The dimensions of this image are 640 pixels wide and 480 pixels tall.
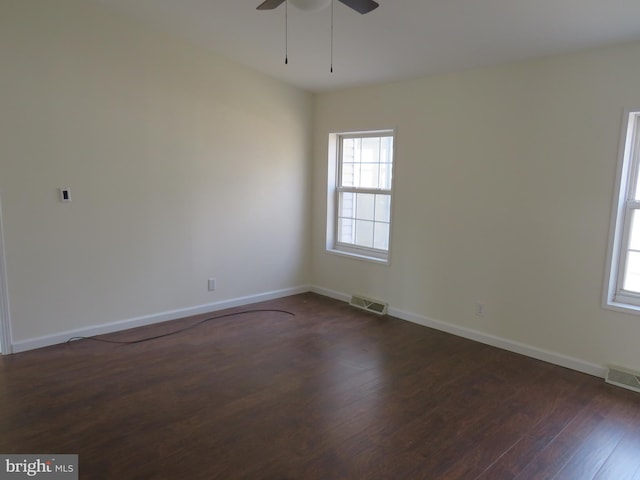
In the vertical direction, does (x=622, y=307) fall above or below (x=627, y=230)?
below

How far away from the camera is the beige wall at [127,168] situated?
339cm

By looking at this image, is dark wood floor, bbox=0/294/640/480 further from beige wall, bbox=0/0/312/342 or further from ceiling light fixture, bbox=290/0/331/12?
ceiling light fixture, bbox=290/0/331/12

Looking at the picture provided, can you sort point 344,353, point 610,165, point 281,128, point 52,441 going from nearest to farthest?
1. point 52,441
2. point 610,165
3. point 344,353
4. point 281,128

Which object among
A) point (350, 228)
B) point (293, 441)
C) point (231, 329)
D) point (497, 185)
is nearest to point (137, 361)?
point (231, 329)

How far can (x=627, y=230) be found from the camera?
317 centimetres

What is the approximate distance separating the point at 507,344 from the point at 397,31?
276 centimetres

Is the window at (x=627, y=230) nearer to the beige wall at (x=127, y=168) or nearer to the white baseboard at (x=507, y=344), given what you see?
the white baseboard at (x=507, y=344)

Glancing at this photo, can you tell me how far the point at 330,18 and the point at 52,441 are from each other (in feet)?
10.9

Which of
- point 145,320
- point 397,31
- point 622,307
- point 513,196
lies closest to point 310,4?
point 397,31

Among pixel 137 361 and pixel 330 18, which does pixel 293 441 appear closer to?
pixel 137 361

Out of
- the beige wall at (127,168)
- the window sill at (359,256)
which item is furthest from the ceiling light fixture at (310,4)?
the window sill at (359,256)

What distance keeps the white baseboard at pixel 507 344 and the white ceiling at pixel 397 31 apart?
236 cm

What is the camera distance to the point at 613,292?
10.7 ft

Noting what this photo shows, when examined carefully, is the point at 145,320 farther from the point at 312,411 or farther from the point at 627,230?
the point at 627,230
